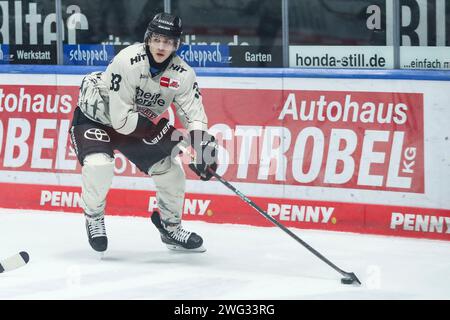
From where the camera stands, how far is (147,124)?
7.41m

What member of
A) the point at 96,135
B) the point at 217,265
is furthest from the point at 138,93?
A: the point at 217,265

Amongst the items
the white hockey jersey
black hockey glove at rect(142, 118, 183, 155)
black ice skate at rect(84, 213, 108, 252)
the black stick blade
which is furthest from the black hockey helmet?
the black stick blade

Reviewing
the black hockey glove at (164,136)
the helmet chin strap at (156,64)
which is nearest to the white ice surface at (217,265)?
the black hockey glove at (164,136)

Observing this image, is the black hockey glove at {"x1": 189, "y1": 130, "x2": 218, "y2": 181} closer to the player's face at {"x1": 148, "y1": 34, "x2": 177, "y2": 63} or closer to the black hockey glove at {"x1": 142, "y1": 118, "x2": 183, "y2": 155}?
the black hockey glove at {"x1": 142, "y1": 118, "x2": 183, "y2": 155}

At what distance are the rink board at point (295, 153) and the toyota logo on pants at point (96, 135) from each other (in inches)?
58.1

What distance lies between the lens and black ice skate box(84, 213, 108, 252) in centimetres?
765

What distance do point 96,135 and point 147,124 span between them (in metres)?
0.45

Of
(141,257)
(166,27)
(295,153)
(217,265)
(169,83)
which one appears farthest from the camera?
(295,153)

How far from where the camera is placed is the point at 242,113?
29.4 ft

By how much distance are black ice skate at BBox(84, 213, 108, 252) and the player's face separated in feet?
3.61

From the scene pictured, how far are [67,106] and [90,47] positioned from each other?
559mm

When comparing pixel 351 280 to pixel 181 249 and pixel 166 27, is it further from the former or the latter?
pixel 166 27

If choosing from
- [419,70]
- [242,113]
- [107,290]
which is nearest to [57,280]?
[107,290]
